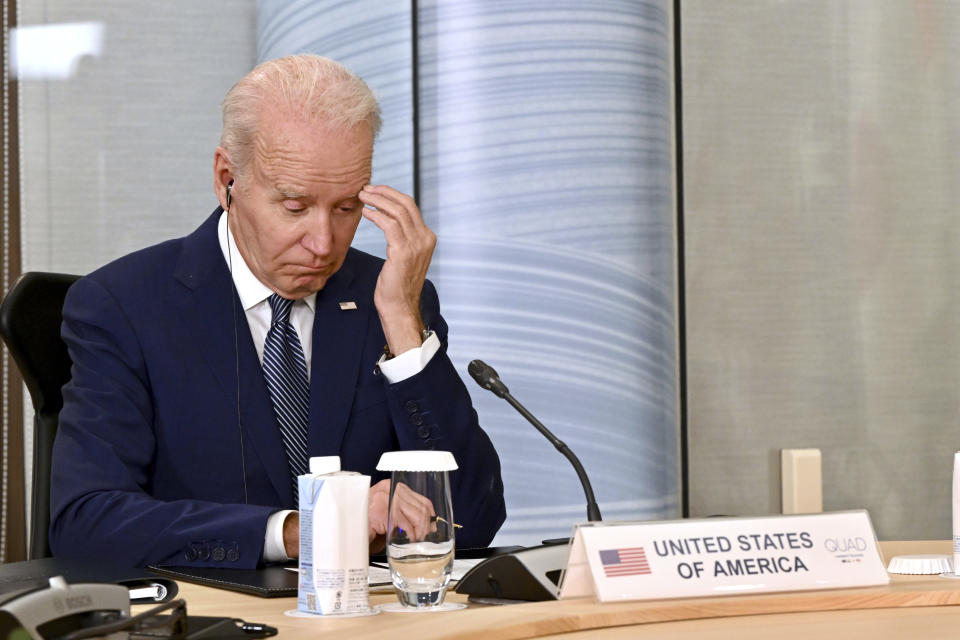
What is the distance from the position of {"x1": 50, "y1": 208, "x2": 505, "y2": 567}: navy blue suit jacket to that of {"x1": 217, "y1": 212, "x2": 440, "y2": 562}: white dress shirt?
2 centimetres

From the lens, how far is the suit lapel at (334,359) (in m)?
1.97

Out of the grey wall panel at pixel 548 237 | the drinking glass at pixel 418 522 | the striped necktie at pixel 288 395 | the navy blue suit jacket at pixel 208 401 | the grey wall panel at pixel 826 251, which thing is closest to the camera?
the drinking glass at pixel 418 522

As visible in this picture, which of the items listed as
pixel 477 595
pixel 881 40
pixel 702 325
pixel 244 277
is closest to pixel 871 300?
pixel 702 325

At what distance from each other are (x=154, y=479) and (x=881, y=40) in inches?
98.5

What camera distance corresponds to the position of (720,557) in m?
1.26

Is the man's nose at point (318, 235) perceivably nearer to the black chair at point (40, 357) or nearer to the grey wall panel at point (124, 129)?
the black chair at point (40, 357)

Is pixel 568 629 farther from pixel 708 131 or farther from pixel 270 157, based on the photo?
pixel 708 131

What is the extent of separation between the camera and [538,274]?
9.54 feet

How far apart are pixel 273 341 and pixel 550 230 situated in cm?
111

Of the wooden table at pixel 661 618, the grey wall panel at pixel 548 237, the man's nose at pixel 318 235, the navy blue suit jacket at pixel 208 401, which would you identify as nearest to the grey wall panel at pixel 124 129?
the grey wall panel at pixel 548 237

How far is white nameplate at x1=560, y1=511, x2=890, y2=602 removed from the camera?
1.22 m

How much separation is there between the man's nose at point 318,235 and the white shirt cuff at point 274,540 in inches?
21.3

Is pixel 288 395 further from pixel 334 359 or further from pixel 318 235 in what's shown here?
pixel 318 235

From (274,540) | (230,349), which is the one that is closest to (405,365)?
(230,349)
